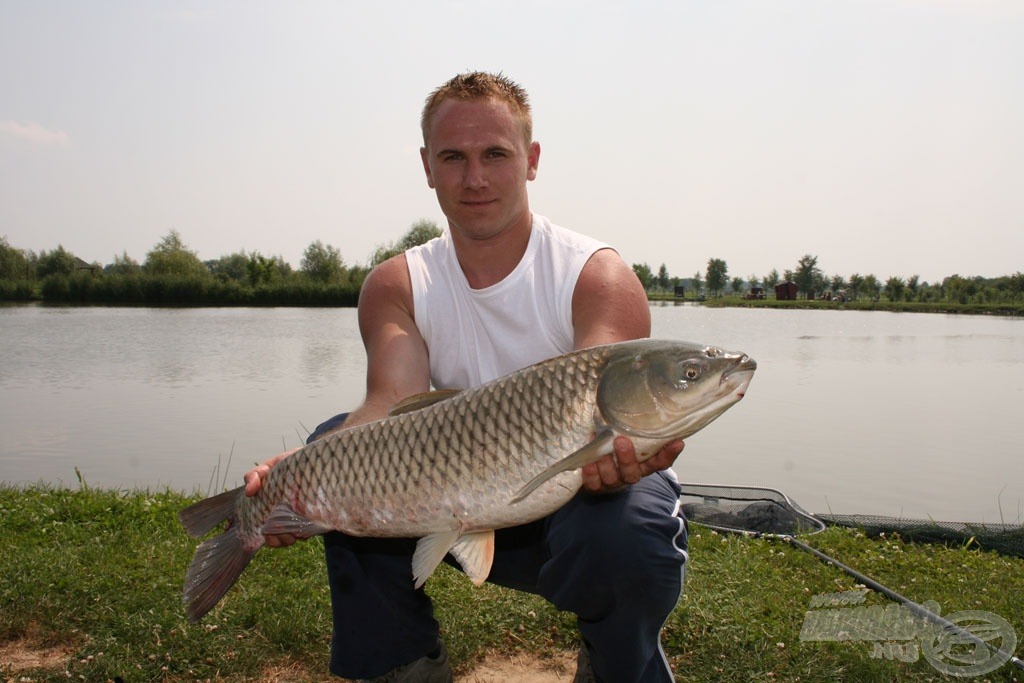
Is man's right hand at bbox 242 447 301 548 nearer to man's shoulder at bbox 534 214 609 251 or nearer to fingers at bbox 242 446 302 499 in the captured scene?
fingers at bbox 242 446 302 499

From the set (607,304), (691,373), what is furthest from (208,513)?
(691,373)

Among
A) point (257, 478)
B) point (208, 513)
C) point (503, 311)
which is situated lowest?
point (208, 513)

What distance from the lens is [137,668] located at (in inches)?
88.2

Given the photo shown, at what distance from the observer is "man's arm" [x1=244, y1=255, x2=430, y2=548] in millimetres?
2299

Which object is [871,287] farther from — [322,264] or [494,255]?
[494,255]

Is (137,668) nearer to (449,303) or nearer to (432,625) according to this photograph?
(432,625)

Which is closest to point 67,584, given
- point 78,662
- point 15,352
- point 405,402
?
point 78,662

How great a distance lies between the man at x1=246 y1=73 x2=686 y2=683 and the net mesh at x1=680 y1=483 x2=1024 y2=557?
1.89 meters

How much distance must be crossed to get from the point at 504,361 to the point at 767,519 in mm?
2184

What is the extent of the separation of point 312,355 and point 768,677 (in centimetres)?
1472

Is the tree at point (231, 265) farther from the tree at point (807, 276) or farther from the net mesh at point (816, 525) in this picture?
the net mesh at point (816, 525)

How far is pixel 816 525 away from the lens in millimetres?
3846

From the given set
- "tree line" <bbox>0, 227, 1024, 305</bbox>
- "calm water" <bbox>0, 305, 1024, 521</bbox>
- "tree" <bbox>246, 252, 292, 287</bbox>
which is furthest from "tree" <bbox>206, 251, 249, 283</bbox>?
"calm water" <bbox>0, 305, 1024, 521</bbox>

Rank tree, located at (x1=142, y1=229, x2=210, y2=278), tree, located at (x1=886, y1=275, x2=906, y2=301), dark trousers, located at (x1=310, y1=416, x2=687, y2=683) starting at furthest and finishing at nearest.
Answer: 1. tree, located at (x1=886, y1=275, x2=906, y2=301)
2. tree, located at (x1=142, y1=229, x2=210, y2=278)
3. dark trousers, located at (x1=310, y1=416, x2=687, y2=683)
